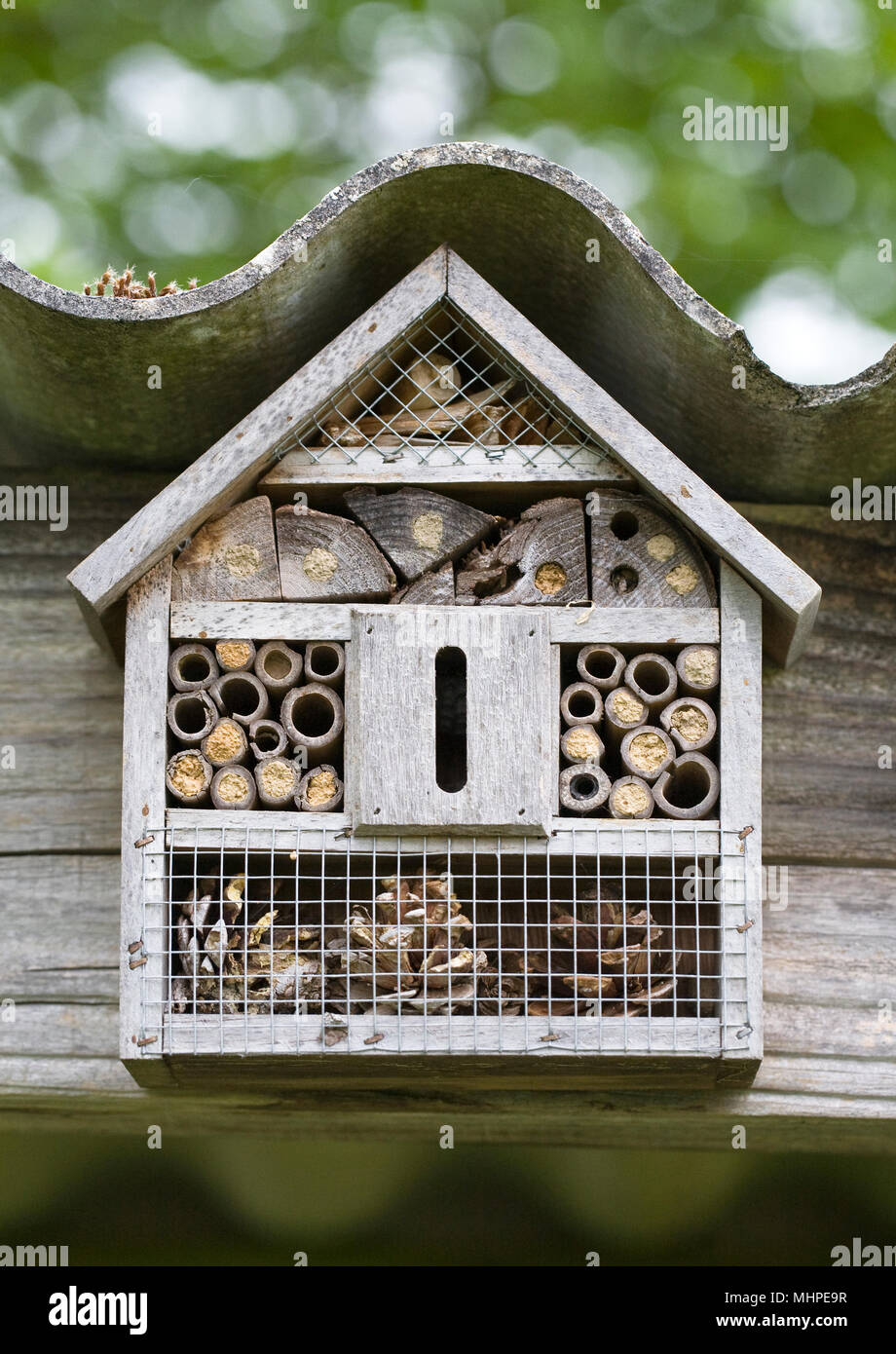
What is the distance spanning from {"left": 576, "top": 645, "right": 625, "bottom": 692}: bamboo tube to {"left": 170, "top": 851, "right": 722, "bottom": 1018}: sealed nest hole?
0.23 metres

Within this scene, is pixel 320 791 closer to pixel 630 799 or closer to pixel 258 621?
pixel 258 621

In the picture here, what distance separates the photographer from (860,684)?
7.88 feet

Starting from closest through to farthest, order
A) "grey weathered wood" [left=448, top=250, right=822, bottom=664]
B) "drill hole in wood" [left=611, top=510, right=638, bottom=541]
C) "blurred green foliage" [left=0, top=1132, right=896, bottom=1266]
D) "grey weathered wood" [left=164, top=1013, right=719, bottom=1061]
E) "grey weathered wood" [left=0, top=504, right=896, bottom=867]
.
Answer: "grey weathered wood" [left=164, top=1013, right=719, bottom=1061] < "grey weathered wood" [left=448, top=250, right=822, bottom=664] < "drill hole in wood" [left=611, top=510, right=638, bottom=541] < "grey weathered wood" [left=0, top=504, right=896, bottom=867] < "blurred green foliage" [left=0, top=1132, right=896, bottom=1266]

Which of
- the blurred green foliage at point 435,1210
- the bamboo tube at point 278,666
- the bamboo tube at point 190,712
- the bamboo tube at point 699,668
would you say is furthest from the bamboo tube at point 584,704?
the blurred green foliage at point 435,1210

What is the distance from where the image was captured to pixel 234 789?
2029 millimetres

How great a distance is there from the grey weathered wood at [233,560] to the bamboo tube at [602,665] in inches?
16.5

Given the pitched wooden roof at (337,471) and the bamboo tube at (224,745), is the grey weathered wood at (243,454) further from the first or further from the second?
the bamboo tube at (224,745)

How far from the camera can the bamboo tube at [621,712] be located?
80.7 inches

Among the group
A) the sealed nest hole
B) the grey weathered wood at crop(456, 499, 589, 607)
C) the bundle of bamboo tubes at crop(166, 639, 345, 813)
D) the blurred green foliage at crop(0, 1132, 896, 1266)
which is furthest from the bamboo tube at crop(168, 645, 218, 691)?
the blurred green foliage at crop(0, 1132, 896, 1266)

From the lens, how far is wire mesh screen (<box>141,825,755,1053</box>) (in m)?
1.95

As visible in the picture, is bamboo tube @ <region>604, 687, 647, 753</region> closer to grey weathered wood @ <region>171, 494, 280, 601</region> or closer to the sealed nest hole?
the sealed nest hole

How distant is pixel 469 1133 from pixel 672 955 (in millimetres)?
458

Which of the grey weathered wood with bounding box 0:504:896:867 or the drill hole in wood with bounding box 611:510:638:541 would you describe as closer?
the drill hole in wood with bounding box 611:510:638:541

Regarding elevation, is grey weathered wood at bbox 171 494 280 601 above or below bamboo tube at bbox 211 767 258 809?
above
